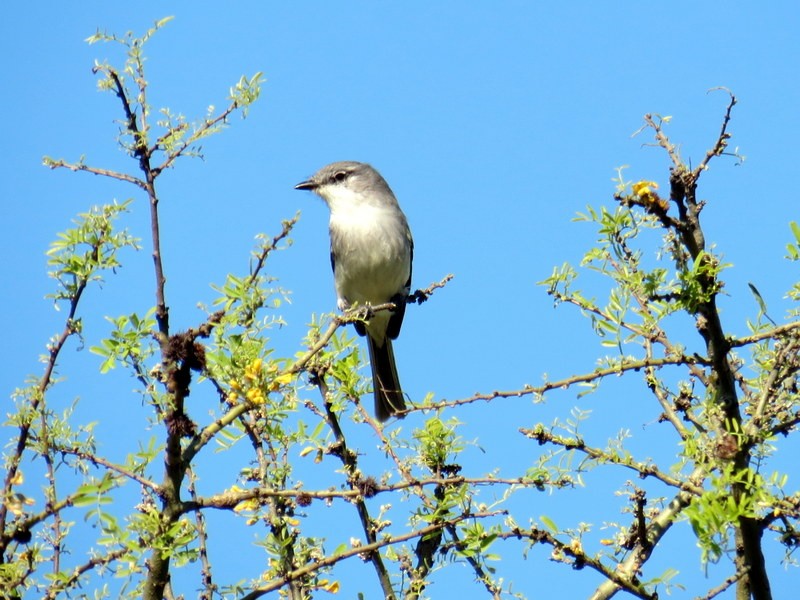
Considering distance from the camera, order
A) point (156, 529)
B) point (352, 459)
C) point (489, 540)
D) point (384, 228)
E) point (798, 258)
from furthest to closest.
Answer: point (384, 228)
point (352, 459)
point (489, 540)
point (798, 258)
point (156, 529)

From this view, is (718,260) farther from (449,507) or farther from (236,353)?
(236,353)

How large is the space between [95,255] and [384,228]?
5916 mm

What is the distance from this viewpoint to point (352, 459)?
130 inches

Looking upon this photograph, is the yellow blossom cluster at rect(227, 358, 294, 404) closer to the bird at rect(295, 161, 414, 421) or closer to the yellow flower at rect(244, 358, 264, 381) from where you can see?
the yellow flower at rect(244, 358, 264, 381)

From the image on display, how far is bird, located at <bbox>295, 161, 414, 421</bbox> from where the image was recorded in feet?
28.8

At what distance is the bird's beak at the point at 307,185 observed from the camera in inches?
363

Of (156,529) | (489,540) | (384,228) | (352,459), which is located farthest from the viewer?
(384,228)

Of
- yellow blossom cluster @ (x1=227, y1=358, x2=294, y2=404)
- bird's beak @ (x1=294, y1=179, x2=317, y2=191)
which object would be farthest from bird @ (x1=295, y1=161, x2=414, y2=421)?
yellow blossom cluster @ (x1=227, y1=358, x2=294, y2=404)

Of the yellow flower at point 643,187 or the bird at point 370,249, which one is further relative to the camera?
the bird at point 370,249

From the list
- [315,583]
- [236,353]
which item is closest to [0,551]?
[236,353]

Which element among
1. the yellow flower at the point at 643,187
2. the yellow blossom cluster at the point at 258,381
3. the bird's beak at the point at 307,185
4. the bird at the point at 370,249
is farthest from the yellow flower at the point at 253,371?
the bird's beak at the point at 307,185

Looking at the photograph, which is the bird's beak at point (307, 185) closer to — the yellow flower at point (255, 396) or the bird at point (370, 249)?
the bird at point (370, 249)

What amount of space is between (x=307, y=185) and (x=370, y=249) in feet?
3.23

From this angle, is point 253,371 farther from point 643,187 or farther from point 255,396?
point 643,187
